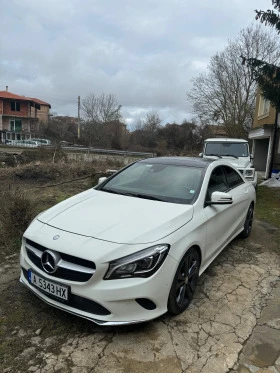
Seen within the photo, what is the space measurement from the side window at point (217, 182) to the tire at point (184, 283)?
2.83ft

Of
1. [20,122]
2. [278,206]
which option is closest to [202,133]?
[278,206]

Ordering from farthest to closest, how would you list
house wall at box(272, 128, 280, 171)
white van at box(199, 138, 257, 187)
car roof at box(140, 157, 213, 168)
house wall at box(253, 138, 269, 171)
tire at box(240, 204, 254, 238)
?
house wall at box(253, 138, 269, 171)
house wall at box(272, 128, 280, 171)
white van at box(199, 138, 257, 187)
tire at box(240, 204, 254, 238)
car roof at box(140, 157, 213, 168)

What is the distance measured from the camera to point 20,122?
50531 mm

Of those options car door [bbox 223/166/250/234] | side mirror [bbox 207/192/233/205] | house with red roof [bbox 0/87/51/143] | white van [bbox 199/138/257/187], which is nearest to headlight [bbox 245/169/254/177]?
white van [bbox 199/138/257/187]

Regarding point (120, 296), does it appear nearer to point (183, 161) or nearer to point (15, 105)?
point (183, 161)

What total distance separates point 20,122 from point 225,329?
2108 inches

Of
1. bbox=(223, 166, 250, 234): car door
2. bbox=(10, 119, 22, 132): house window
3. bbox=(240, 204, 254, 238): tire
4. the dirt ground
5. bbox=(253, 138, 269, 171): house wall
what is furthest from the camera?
bbox=(10, 119, 22, 132): house window

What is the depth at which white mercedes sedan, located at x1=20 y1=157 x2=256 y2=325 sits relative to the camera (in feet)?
8.05

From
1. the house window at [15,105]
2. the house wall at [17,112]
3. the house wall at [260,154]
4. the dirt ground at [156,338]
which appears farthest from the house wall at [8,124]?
the dirt ground at [156,338]

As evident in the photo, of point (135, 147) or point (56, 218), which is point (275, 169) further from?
point (135, 147)

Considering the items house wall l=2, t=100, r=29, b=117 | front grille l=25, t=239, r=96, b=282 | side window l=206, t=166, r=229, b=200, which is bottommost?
front grille l=25, t=239, r=96, b=282

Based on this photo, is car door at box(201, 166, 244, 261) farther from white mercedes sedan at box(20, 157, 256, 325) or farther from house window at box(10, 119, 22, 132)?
house window at box(10, 119, 22, 132)

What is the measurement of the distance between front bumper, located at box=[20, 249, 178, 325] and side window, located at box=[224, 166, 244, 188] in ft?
8.11

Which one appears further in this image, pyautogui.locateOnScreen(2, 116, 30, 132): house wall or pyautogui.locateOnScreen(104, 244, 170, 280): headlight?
pyautogui.locateOnScreen(2, 116, 30, 132): house wall
